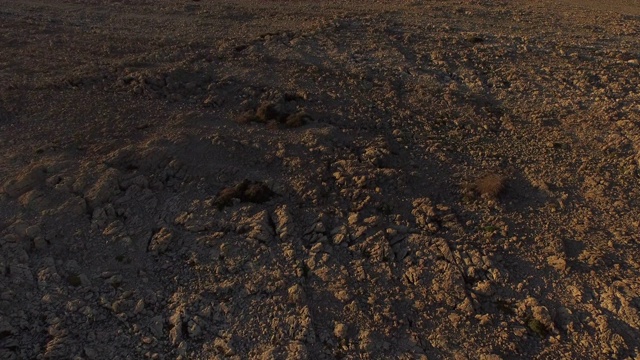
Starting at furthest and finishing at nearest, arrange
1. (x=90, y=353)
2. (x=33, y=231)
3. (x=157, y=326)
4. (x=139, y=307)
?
1. (x=33, y=231)
2. (x=139, y=307)
3. (x=157, y=326)
4. (x=90, y=353)

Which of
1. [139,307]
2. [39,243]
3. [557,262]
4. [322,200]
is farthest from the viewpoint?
[322,200]

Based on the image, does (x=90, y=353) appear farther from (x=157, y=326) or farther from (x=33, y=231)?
(x=33, y=231)

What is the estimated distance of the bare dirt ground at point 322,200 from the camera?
13.2 metres

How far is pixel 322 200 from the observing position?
54.5ft

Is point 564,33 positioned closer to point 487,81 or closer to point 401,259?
point 487,81

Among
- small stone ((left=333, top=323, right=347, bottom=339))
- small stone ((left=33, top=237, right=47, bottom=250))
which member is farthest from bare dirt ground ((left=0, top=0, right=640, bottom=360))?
small stone ((left=33, top=237, right=47, bottom=250))

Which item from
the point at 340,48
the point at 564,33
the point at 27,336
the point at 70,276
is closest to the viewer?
the point at 27,336

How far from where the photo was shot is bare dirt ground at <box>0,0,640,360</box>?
13.2m

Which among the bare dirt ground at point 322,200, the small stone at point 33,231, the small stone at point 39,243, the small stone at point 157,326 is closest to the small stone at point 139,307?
the bare dirt ground at point 322,200

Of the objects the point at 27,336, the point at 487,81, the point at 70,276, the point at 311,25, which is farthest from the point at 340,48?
the point at 27,336

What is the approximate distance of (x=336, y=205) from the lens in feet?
54.1

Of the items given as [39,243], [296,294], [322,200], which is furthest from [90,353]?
[322,200]

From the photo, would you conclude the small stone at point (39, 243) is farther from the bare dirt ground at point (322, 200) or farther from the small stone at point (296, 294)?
the small stone at point (296, 294)

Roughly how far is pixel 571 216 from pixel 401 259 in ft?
18.8
